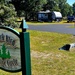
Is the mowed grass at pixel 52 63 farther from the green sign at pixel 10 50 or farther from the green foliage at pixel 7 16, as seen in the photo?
the green sign at pixel 10 50

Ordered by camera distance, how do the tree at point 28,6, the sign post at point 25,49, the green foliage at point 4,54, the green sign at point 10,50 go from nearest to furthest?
the sign post at point 25,49
the green sign at point 10,50
the green foliage at point 4,54
the tree at point 28,6

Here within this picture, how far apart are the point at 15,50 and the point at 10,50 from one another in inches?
4.2

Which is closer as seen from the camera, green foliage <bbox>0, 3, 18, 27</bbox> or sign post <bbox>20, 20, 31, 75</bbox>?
sign post <bbox>20, 20, 31, 75</bbox>

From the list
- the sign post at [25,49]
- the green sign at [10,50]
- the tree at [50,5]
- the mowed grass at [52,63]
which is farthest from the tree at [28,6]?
the sign post at [25,49]

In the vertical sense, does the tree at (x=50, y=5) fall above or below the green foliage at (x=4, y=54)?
above

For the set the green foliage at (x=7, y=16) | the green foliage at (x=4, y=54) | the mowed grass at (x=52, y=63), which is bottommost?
the mowed grass at (x=52, y=63)

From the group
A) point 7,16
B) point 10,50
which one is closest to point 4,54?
point 10,50

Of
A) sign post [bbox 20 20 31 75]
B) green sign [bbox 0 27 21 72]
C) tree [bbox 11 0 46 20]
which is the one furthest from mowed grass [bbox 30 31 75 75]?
tree [bbox 11 0 46 20]

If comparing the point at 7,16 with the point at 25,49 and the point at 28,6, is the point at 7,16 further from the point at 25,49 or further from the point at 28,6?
the point at 28,6

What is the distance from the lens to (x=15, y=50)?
398 cm

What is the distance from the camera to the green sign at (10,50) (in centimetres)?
393

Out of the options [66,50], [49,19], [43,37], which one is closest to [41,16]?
[49,19]

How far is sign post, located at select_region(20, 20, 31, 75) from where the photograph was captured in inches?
146

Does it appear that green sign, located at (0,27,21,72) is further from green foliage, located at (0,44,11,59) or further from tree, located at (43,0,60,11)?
tree, located at (43,0,60,11)
